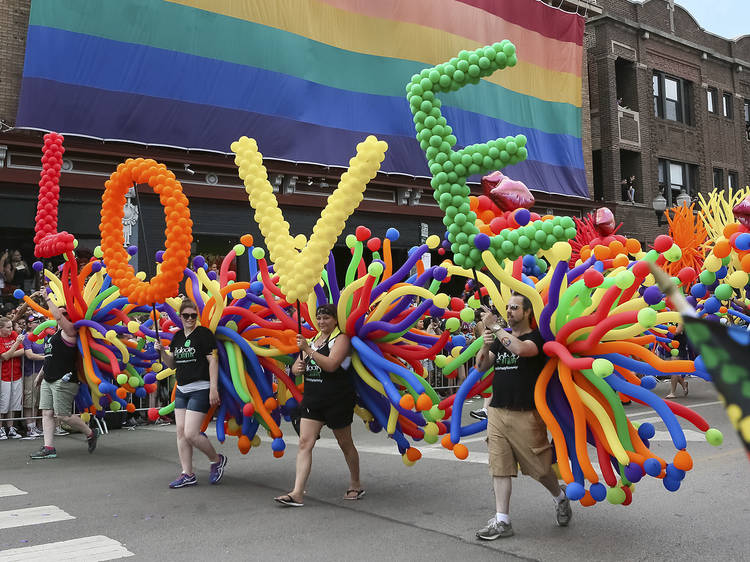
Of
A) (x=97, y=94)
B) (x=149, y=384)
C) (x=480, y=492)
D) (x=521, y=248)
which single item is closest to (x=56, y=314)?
(x=149, y=384)

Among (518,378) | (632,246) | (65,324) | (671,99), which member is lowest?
(518,378)

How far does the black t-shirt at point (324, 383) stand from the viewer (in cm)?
607

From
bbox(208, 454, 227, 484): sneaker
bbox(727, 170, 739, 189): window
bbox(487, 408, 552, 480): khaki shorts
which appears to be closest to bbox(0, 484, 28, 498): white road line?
bbox(208, 454, 227, 484): sneaker

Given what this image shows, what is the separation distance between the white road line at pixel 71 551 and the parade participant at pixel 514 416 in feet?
7.81

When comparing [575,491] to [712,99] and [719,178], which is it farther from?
[712,99]

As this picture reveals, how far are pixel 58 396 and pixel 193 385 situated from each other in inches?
102

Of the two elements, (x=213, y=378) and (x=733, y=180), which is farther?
(x=733, y=180)

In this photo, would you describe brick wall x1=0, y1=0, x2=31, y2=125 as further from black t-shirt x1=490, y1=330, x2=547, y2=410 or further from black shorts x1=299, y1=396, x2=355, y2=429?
black t-shirt x1=490, y1=330, x2=547, y2=410

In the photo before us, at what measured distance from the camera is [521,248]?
4.91m

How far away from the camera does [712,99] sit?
29.0 metres

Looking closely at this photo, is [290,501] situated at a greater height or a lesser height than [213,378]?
lesser

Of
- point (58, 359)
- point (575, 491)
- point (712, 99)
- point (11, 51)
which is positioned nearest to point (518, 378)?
point (575, 491)

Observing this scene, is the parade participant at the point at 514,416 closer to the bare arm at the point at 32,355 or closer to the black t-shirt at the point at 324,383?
the black t-shirt at the point at 324,383

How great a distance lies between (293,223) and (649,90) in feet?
49.8
